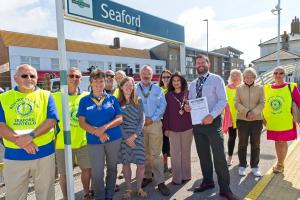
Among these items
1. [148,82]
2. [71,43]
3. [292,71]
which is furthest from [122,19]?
[71,43]

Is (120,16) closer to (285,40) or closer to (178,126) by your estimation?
(178,126)

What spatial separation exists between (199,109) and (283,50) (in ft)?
147

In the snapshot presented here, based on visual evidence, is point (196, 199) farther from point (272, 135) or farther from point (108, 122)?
point (272, 135)

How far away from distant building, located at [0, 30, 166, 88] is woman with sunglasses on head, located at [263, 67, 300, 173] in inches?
878

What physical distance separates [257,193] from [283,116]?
5.29 ft

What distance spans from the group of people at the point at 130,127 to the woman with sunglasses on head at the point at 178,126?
0.05ft

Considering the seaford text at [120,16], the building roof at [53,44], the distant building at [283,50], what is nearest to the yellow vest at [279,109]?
the seaford text at [120,16]

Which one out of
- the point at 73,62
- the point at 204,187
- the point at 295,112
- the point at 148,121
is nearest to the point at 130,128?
the point at 148,121

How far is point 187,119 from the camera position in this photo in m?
4.86

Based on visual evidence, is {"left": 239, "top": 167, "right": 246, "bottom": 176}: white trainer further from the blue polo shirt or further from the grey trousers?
the blue polo shirt

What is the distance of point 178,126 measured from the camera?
4.82 m

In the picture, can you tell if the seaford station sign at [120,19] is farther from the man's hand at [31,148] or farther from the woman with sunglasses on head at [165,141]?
the man's hand at [31,148]

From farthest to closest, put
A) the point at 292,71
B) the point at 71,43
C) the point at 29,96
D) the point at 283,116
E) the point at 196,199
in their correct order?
1. the point at 71,43
2. the point at 292,71
3. the point at 283,116
4. the point at 196,199
5. the point at 29,96

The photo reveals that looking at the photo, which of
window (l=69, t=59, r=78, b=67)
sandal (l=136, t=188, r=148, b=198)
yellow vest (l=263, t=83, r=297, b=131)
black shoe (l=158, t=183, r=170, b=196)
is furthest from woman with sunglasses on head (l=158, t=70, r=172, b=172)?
window (l=69, t=59, r=78, b=67)
